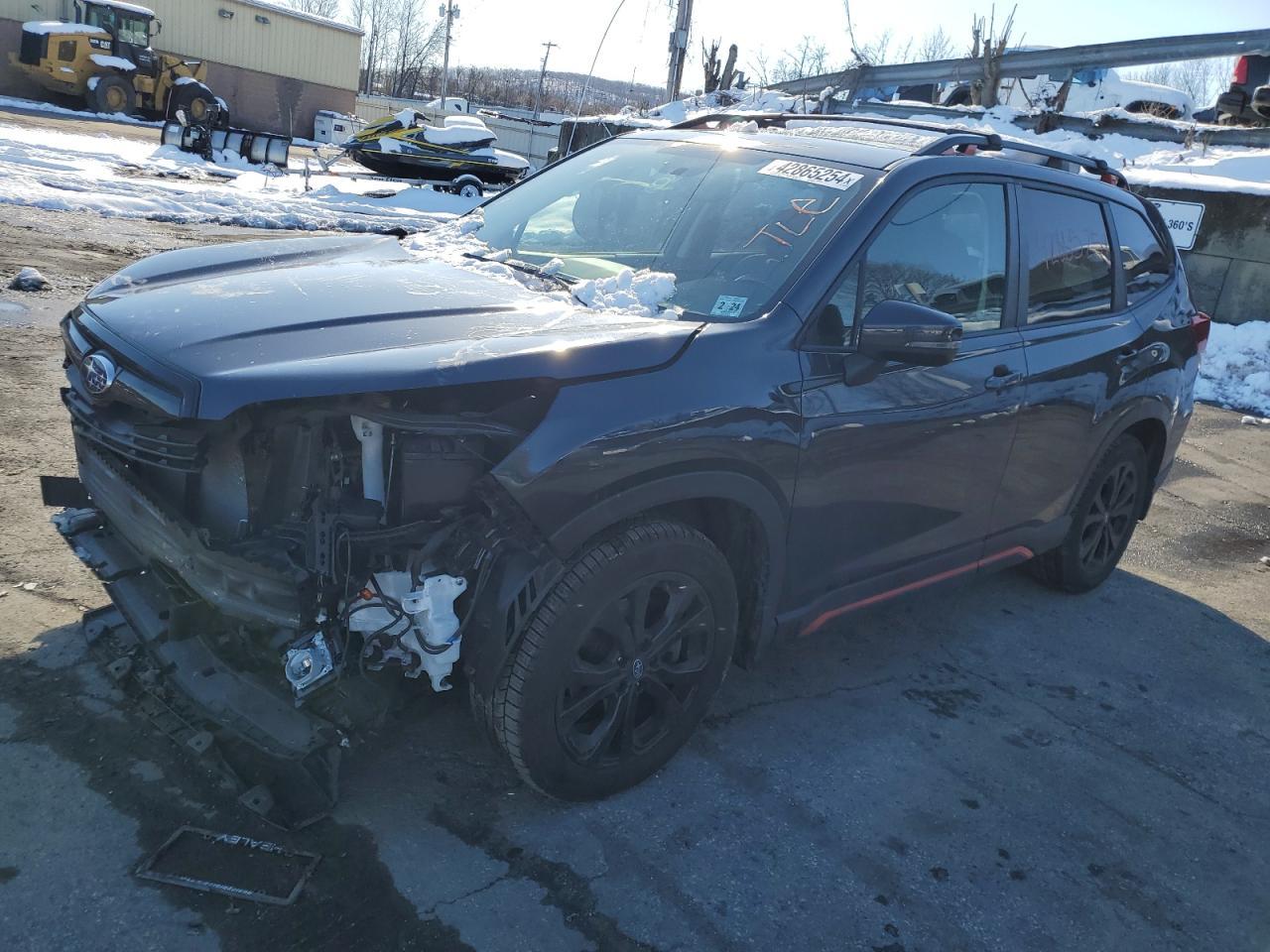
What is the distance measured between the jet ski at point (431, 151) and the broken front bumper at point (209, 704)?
21.6 meters

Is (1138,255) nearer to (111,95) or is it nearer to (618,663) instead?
(618,663)

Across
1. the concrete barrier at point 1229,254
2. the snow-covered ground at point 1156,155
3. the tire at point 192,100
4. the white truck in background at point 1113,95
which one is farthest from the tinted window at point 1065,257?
Result: the tire at point 192,100

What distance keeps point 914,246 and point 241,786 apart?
2.70m

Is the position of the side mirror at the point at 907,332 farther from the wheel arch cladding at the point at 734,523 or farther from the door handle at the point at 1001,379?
the door handle at the point at 1001,379

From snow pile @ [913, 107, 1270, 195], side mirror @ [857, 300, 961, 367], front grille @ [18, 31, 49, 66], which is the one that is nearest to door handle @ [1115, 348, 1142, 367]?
side mirror @ [857, 300, 961, 367]

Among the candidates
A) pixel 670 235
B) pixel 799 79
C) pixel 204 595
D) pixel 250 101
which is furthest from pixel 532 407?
pixel 250 101

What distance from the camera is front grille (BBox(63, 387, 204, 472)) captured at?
247 cm

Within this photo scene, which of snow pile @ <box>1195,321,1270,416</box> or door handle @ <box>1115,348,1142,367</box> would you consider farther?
snow pile @ <box>1195,321,1270,416</box>

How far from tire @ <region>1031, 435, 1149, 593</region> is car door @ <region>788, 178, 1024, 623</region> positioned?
106 centimetres

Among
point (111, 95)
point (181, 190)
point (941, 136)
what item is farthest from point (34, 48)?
point (941, 136)

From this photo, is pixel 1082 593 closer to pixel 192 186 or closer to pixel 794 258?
pixel 794 258

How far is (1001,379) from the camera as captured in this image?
3727 mm

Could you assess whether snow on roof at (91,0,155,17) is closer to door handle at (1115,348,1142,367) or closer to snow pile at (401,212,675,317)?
snow pile at (401,212,675,317)

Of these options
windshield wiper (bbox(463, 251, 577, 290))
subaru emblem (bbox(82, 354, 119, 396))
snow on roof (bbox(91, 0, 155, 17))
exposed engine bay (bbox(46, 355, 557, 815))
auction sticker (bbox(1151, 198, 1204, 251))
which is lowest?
exposed engine bay (bbox(46, 355, 557, 815))
